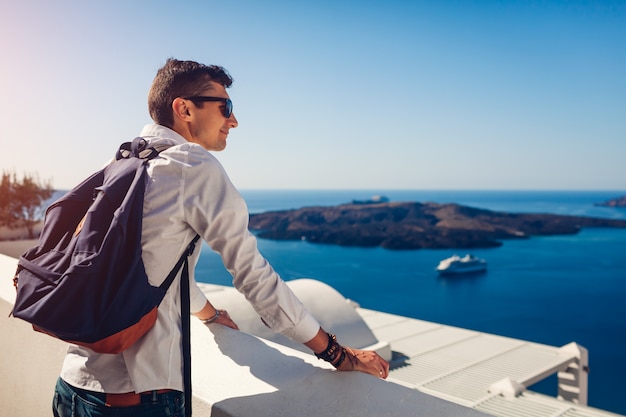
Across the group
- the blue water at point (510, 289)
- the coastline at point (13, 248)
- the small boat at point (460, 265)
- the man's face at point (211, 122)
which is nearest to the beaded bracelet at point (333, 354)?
the man's face at point (211, 122)

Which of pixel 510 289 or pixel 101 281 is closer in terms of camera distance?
pixel 101 281

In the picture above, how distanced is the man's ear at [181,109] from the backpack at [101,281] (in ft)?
0.69

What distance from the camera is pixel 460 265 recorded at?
237 ft

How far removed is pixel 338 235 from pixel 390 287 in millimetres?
26040

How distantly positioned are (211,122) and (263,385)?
0.66 m

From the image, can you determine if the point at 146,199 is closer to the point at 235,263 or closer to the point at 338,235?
the point at 235,263

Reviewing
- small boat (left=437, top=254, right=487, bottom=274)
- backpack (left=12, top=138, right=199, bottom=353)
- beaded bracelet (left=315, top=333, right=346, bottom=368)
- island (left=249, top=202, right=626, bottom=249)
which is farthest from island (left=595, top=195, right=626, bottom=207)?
backpack (left=12, top=138, right=199, bottom=353)

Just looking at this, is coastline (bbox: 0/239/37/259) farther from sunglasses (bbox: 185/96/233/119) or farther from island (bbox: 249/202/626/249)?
island (bbox: 249/202/626/249)

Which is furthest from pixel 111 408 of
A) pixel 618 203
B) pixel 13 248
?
pixel 618 203

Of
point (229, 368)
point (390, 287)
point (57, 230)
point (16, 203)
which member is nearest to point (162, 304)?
point (57, 230)

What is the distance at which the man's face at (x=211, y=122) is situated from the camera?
47.5 inches

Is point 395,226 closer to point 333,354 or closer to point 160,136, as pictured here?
point 333,354

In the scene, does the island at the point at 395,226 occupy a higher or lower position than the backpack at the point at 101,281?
lower

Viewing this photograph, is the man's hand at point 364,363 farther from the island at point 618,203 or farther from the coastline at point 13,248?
the island at point 618,203
